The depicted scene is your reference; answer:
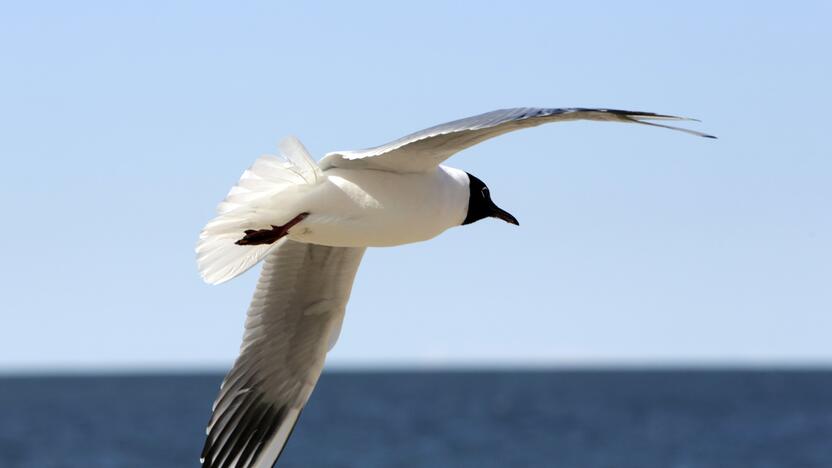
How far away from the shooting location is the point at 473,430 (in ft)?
145

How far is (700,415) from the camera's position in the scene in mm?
51594

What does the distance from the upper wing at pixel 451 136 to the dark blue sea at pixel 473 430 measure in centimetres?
2669

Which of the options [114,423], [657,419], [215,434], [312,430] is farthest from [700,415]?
[215,434]

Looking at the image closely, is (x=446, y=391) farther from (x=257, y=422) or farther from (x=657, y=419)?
(x=257, y=422)

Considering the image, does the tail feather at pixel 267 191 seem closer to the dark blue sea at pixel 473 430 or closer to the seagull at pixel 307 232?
the seagull at pixel 307 232

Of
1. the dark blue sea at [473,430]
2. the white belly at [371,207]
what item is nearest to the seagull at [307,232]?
the white belly at [371,207]

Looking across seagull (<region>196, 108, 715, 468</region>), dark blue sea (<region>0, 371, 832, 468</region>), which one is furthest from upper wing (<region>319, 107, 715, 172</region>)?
dark blue sea (<region>0, 371, 832, 468</region>)

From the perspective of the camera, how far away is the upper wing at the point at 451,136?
6105 mm

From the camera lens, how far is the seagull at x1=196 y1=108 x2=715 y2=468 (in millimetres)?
6984

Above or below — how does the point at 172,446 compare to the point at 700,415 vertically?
above

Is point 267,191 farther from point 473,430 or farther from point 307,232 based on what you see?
point 473,430

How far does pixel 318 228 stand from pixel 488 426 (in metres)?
39.4

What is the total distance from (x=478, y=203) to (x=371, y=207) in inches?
24.9

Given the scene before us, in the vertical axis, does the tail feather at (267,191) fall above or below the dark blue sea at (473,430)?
above
